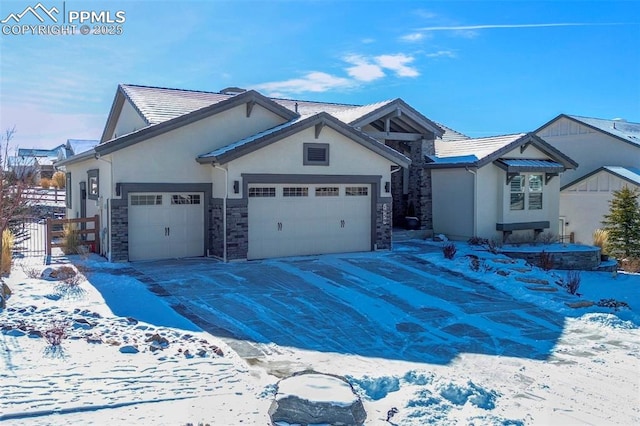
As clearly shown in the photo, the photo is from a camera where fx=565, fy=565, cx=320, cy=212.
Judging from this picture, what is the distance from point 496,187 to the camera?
19.8 m

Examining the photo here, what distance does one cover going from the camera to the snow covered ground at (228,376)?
234 inches

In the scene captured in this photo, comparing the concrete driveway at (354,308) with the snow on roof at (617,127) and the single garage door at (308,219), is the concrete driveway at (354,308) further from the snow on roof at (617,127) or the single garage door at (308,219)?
the snow on roof at (617,127)

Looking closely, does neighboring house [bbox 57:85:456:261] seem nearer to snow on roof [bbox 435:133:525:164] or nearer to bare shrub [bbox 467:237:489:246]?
bare shrub [bbox 467:237:489:246]

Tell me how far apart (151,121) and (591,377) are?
41.4 ft

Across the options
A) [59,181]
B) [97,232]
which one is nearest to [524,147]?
[97,232]

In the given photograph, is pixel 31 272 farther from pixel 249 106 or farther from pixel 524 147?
pixel 524 147

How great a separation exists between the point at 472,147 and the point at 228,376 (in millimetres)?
16137

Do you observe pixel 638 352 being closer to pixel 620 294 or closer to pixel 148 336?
pixel 620 294

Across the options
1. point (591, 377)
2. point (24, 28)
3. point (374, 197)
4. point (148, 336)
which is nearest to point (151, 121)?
point (24, 28)

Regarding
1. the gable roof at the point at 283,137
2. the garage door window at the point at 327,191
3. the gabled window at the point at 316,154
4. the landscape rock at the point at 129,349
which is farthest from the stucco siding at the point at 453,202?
the landscape rock at the point at 129,349

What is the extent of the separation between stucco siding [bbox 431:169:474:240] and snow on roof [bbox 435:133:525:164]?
24.5 inches

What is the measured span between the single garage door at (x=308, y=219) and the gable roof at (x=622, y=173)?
15369 millimetres

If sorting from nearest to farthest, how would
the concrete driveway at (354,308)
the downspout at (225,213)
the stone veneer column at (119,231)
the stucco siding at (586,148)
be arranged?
the concrete driveway at (354,308)
the stone veneer column at (119,231)
the downspout at (225,213)
the stucco siding at (586,148)

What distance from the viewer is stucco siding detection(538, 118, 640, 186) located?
97.2ft
